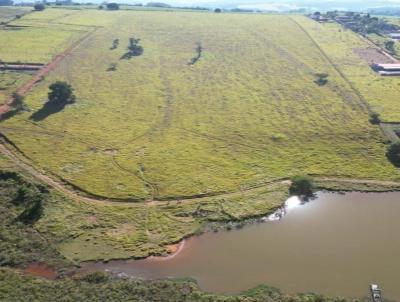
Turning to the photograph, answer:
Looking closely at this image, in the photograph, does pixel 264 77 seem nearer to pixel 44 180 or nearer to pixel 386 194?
pixel 386 194

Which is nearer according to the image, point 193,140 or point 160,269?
point 160,269

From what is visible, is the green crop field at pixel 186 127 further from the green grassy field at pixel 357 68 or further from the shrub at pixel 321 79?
the shrub at pixel 321 79

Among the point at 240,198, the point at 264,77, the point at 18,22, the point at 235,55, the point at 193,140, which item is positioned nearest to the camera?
the point at 240,198

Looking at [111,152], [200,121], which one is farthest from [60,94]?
[200,121]

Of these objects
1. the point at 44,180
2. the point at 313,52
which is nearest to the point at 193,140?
the point at 44,180

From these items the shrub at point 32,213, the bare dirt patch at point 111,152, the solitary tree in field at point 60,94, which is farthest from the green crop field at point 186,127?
the solitary tree in field at point 60,94

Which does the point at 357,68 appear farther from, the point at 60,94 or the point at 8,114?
the point at 8,114
